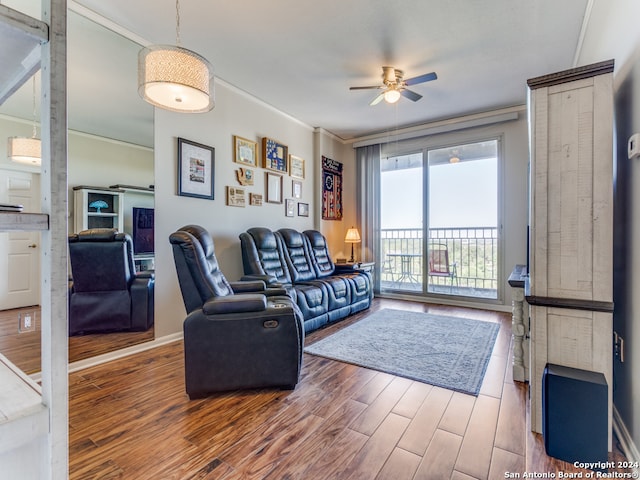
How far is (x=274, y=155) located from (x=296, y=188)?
0.68 meters

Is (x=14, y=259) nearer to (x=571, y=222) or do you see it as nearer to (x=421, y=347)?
(x=421, y=347)

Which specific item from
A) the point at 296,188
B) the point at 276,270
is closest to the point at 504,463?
the point at 276,270

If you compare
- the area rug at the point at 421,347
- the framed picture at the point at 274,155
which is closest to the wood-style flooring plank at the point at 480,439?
the area rug at the point at 421,347

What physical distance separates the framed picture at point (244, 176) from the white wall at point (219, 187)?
0.21 feet

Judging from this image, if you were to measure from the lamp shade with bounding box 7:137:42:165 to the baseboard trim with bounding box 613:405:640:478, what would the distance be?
3.47m

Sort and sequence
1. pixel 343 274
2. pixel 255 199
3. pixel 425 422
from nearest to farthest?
1. pixel 425 422
2. pixel 255 199
3. pixel 343 274

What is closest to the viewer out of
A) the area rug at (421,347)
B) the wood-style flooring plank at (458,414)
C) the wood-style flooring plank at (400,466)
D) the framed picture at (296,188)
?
the wood-style flooring plank at (400,466)

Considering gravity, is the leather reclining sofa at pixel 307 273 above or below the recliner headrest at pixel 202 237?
below

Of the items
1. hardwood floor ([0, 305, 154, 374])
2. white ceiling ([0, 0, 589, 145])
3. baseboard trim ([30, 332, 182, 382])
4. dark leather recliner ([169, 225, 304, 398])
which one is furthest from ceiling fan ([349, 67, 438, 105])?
hardwood floor ([0, 305, 154, 374])

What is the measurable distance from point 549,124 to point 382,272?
4328 mm

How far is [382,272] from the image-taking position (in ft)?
19.1

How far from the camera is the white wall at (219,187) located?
3.09m

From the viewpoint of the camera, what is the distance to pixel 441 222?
17.1 feet

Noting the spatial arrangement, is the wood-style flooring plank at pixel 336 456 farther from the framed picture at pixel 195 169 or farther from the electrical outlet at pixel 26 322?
the framed picture at pixel 195 169
